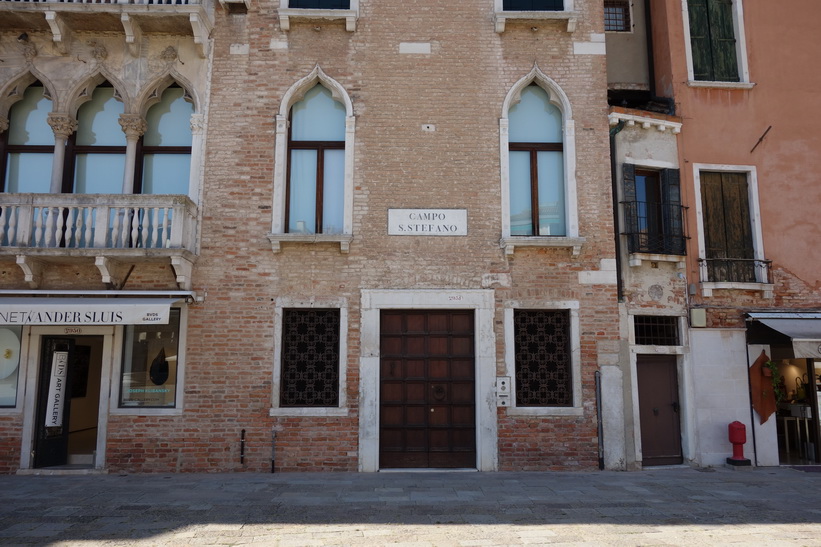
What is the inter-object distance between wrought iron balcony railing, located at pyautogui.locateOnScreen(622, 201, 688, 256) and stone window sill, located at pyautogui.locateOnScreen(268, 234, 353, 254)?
15.7 feet

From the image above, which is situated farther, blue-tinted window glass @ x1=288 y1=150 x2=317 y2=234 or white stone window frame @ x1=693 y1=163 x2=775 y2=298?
white stone window frame @ x1=693 y1=163 x2=775 y2=298

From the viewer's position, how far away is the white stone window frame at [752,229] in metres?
10.6

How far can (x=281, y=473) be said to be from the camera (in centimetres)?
938

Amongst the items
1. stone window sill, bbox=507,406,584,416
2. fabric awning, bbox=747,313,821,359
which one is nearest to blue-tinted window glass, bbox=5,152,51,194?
stone window sill, bbox=507,406,584,416

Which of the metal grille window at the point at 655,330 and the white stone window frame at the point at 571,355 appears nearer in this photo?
the white stone window frame at the point at 571,355

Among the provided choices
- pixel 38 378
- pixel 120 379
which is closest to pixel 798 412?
pixel 120 379

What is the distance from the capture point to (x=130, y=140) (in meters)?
10.2

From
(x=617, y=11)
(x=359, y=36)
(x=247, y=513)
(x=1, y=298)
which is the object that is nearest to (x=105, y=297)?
(x=1, y=298)

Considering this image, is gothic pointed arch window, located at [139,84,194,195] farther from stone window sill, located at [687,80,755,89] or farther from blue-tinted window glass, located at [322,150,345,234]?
stone window sill, located at [687,80,755,89]

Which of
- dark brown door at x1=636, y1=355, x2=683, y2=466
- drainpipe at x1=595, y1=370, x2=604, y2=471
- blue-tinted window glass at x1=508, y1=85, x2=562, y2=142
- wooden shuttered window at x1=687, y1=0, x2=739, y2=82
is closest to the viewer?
drainpipe at x1=595, y1=370, x2=604, y2=471

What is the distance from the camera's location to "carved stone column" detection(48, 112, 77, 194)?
10016mm

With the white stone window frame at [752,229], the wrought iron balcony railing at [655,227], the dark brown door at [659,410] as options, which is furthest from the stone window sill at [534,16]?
the dark brown door at [659,410]

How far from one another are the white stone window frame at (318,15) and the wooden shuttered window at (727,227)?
6892mm

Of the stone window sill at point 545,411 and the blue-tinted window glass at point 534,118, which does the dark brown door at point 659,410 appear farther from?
the blue-tinted window glass at point 534,118
